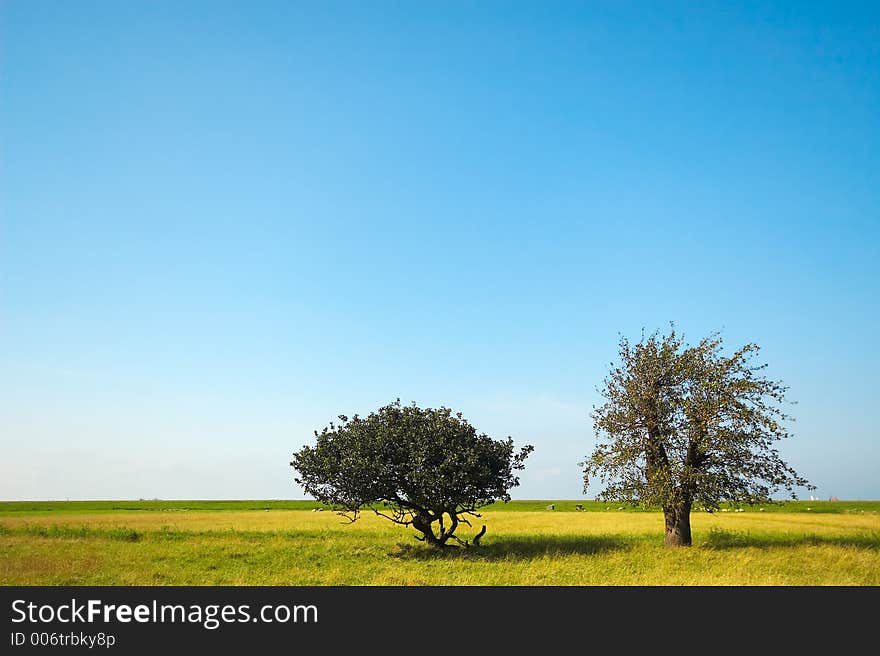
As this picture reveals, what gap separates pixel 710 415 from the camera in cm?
3731

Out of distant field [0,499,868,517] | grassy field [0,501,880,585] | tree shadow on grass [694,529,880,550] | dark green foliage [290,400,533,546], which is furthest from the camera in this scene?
distant field [0,499,868,517]

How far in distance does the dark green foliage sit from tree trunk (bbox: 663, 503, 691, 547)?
871cm

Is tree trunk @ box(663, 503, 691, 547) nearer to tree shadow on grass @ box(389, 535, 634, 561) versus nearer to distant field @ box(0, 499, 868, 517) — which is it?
tree shadow on grass @ box(389, 535, 634, 561)

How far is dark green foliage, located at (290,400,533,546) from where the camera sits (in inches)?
1383

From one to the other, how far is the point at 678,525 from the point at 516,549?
360 inches

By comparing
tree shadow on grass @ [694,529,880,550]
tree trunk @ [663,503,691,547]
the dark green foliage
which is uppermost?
the dark green foliage

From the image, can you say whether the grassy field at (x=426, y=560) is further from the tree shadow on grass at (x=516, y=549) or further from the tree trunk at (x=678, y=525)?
the tree trunk at (x=678, y=525)

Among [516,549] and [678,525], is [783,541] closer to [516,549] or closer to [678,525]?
[678,525]

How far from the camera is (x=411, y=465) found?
3528 centimetres

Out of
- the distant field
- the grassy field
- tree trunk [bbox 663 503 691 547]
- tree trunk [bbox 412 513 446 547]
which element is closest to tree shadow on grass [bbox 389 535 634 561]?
the grassy field

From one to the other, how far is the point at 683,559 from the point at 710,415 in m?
8.03

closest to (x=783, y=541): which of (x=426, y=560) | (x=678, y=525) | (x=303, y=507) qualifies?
(x=678, y=525)
